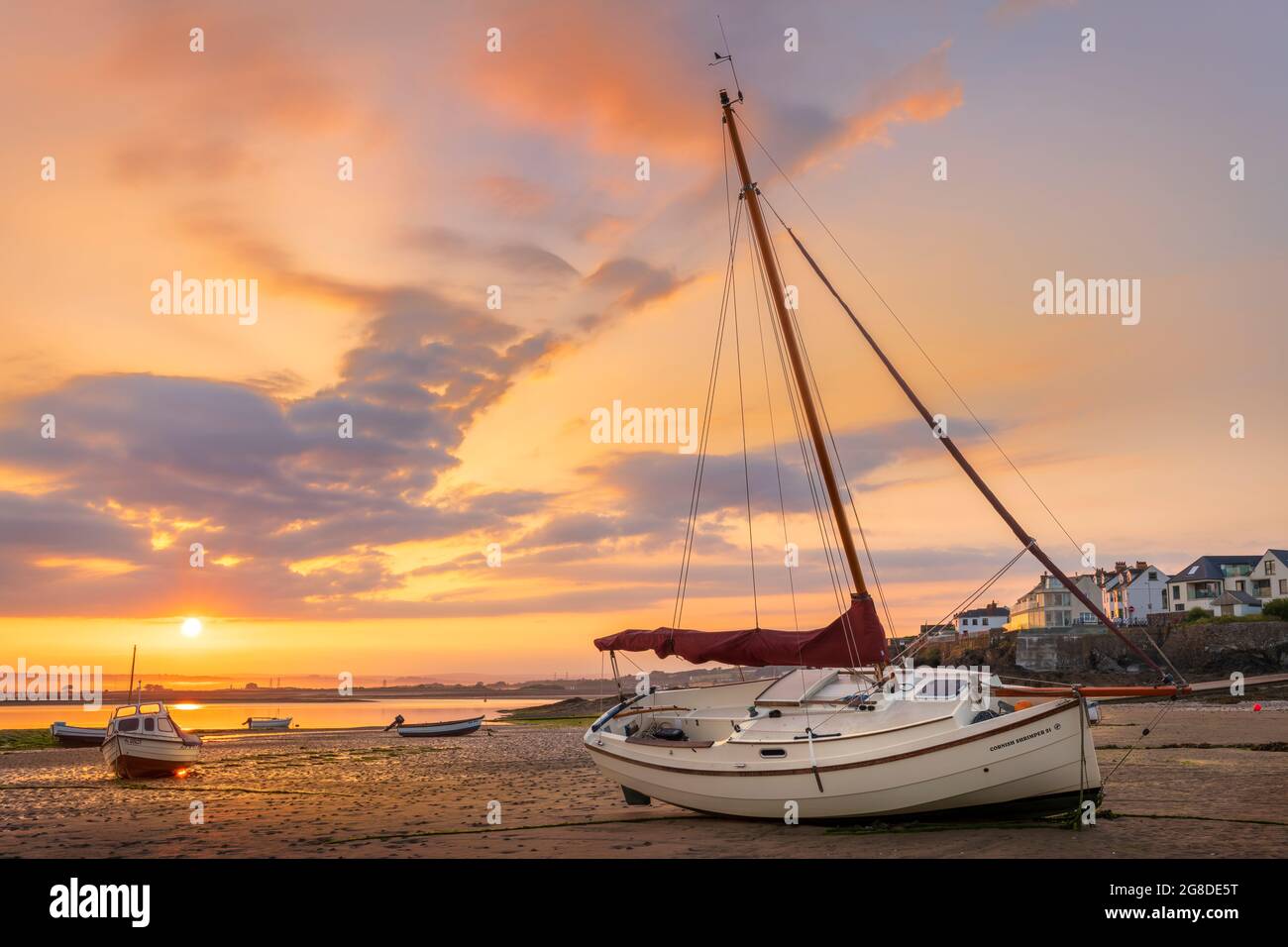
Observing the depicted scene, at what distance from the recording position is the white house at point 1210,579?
111 m

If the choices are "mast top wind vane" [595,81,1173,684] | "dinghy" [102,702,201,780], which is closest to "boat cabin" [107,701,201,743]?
"dinghy" [102,702,201,780]

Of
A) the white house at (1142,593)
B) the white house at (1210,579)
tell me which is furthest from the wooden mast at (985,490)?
the white house at (1142,593)

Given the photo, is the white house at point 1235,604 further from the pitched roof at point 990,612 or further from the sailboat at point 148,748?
the sailboat at point 148,748

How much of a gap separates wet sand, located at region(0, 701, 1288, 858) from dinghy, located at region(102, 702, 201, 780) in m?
0.72

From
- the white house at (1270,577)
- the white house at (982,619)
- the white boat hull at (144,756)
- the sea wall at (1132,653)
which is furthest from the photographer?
the white house at (982,619)

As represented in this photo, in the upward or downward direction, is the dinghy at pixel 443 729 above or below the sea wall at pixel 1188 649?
below

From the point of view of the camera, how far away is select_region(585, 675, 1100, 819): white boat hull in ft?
52.0

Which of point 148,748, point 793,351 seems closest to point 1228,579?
point 793,351

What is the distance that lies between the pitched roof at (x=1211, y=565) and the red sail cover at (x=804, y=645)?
112268 mm

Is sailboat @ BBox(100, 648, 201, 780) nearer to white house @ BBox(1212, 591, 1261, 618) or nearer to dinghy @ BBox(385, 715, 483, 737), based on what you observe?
dinghy @ BBox(385, 715, 483, 737)
